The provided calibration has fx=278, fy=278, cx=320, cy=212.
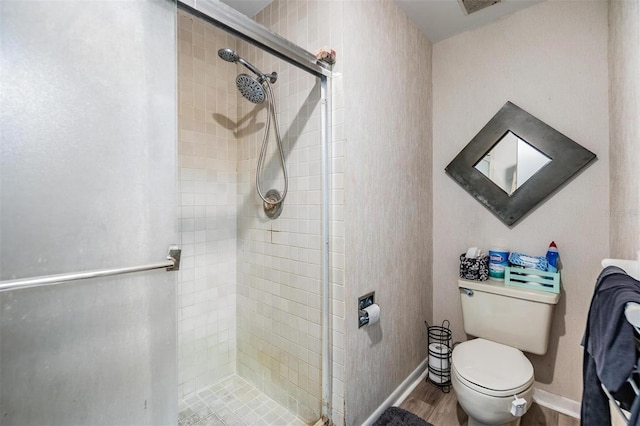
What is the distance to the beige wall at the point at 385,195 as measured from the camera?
1.37 m

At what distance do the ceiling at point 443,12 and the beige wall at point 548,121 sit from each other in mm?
62

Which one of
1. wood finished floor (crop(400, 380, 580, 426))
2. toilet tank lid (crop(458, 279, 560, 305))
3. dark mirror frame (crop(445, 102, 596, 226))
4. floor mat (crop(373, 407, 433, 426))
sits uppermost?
dark mirror frame (crop(445, 102, 596, 226))

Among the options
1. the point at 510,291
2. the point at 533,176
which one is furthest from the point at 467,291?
the point at 533,176

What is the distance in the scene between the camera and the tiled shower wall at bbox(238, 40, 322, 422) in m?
1.45

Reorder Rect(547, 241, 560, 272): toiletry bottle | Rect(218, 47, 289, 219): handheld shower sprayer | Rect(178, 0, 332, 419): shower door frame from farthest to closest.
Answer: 1. Rect(547, 241, 560, 272): toiletry bottle
2. Rect(218, 47, 289, 219): handheld shower sprayer
3. Rect(178, 0, 332, 419): shower door frame

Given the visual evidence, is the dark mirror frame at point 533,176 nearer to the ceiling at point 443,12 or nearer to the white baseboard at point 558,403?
the ceiling at point 443,12

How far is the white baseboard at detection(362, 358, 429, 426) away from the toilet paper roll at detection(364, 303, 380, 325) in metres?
0.54

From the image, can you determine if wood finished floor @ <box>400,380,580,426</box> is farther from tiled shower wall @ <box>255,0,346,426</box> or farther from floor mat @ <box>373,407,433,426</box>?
tiled shower wall @ <box>255,0,346,426</box>

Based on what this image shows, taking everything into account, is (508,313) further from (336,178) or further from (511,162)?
(336,178)

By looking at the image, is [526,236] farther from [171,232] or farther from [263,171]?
[171,232]

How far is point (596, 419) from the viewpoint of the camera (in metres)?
0.85

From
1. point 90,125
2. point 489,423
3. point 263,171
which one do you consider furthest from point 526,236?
point 90,125

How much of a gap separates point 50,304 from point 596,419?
60.6 inches

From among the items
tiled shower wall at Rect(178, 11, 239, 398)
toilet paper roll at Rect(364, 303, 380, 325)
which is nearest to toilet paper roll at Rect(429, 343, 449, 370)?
toilet paper roll at Rect(364, 303, 380, 325)
